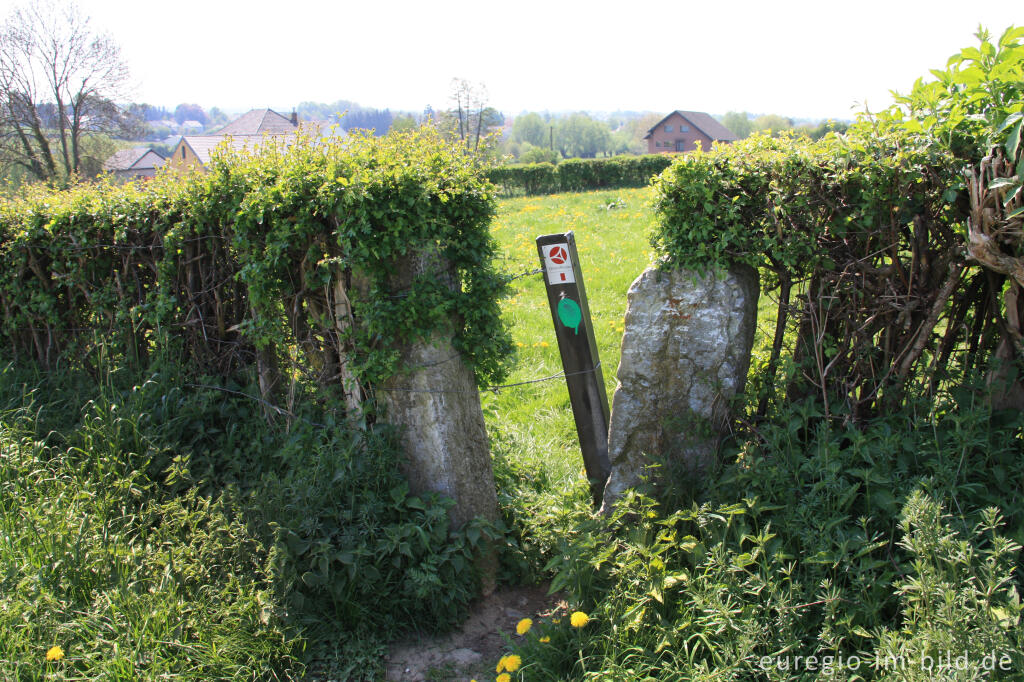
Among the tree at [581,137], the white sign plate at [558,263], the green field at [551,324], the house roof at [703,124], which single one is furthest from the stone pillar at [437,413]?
the tree at [581,137]

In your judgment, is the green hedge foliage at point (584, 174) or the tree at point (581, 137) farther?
the tree at point (581, 137)

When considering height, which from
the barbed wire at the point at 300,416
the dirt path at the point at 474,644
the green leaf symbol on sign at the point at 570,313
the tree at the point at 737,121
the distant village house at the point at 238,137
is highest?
the tree at the point at 737,121

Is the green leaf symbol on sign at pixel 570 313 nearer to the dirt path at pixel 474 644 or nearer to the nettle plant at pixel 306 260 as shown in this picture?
the nettle plant at pixel 306 260

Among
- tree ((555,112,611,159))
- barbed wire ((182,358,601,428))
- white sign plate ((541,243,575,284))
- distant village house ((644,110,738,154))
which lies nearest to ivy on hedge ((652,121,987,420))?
white sign plate ((541,243,575,284))

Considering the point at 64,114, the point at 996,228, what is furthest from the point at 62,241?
the point at 64,114

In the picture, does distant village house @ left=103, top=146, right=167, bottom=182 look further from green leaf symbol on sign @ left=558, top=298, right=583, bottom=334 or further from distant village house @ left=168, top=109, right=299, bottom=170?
green leaf symbol on sign @ left=558, top=298, right=583, bottom=334

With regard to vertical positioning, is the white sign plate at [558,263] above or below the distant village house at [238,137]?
below

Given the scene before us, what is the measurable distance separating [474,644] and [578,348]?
1.71 metres

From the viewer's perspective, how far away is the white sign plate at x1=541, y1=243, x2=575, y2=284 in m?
3.70

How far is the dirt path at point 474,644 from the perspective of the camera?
3.05 meters

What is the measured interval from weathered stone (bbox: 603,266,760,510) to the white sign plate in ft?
1.34

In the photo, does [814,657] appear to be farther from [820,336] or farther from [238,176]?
[238,176]

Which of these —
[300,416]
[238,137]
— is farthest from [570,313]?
[238,137]

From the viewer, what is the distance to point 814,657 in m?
2.41
